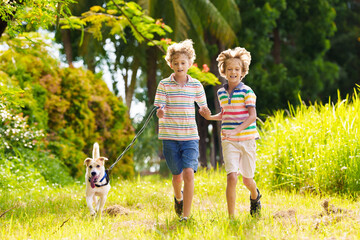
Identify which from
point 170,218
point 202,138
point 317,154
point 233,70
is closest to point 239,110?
point 233,70

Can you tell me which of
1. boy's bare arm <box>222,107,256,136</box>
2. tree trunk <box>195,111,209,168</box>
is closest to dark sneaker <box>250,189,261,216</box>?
boy's bare arm <box>222,107,256,136</box>

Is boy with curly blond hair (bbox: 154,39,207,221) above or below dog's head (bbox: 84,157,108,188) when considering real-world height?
above

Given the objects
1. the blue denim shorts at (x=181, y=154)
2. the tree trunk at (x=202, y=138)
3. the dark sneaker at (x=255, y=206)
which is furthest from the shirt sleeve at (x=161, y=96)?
the tree trunk at (x=202, y=138)

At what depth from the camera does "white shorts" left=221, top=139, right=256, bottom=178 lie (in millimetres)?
4793

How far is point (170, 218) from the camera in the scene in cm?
516

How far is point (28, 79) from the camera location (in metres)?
10.3

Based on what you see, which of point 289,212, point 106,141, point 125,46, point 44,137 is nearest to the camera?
point 289,212

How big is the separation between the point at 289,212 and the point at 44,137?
263 inches

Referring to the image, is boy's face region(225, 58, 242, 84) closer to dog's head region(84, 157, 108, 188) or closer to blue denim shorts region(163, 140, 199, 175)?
blue denim shorts region(163, 140, 199, 175)

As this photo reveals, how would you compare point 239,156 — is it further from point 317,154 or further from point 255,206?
point 317,154

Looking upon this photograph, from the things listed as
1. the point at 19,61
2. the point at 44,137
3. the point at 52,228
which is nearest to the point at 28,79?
the point at 19,61

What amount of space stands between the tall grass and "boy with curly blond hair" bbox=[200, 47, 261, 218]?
215 centimetres

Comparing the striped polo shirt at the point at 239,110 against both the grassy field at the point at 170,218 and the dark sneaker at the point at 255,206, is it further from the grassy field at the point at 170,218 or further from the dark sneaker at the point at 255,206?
the grassy field at the point at 170,218

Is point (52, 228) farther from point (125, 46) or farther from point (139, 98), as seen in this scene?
point (139, 98)
